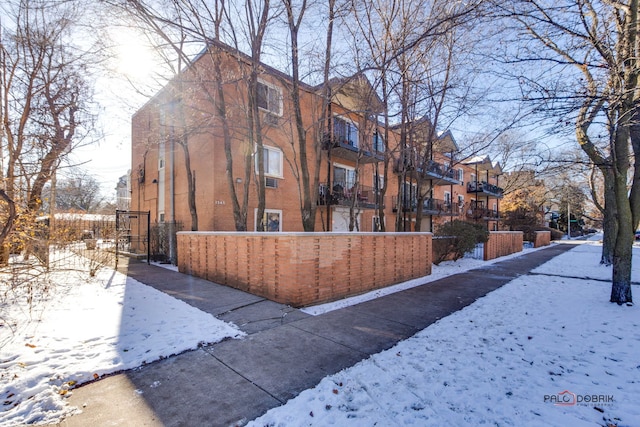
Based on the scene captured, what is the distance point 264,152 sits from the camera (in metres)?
13.3

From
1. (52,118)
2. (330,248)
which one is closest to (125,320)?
(330,248)

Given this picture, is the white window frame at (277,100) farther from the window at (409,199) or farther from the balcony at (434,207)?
the balcony at (434,207)

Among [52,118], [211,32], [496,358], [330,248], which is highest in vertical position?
[211,32]

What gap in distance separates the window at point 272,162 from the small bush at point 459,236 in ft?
25.6

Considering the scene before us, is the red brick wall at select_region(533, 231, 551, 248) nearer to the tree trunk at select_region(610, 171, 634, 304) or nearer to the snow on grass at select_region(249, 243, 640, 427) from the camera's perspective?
the tree trunk at select_region(610, 171, 634, 304)

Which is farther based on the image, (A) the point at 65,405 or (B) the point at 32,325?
(B) the point at 32,325

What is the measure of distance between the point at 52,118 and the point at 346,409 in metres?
14.5

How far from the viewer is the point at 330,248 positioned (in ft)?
21.3

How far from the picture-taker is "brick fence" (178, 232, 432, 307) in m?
6.01

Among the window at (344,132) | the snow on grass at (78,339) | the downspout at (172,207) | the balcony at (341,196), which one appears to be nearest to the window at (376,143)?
the window at (344,132)

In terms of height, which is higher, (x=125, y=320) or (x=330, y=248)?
(x=330, y=248)

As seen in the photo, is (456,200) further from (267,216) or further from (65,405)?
(65,405)

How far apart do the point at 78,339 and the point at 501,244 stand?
18093 mm

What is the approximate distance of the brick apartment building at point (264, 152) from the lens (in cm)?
1069
